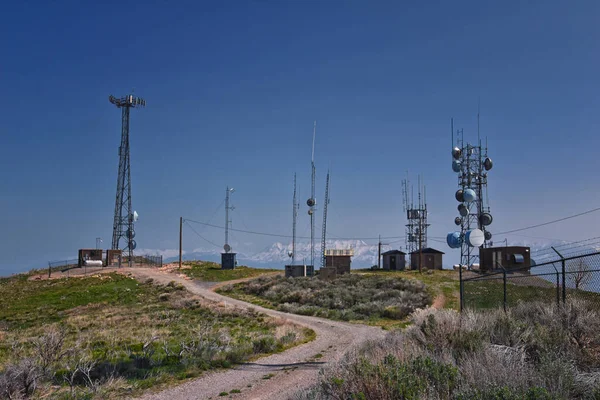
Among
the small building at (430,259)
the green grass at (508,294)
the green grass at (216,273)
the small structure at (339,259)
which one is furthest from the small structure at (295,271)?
the green grass at (508,294)

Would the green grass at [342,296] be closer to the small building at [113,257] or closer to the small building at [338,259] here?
the small building at [338,259]

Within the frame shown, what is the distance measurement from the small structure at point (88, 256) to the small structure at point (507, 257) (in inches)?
1888

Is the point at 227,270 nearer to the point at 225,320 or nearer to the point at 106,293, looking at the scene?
the point at 106,293

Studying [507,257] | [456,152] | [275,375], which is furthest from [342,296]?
[456,152]

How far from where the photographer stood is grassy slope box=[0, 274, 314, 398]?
1541 cm

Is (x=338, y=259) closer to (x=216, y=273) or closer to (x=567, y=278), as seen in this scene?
(x=216, y=273)

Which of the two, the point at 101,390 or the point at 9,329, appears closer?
the point at 101,390

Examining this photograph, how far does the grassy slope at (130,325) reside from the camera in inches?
607

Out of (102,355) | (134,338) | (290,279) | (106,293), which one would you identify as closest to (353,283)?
(290,279)

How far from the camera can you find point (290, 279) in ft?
160

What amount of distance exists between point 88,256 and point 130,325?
41.9 meters

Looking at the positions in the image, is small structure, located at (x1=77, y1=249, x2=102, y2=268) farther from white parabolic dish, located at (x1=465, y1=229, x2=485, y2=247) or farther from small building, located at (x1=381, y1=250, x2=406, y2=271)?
white parabolic dish, located at (x1=465, y1=229, x2=485, y2=247)

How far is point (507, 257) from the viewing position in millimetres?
47625

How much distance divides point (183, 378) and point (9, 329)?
21488 millimetres
